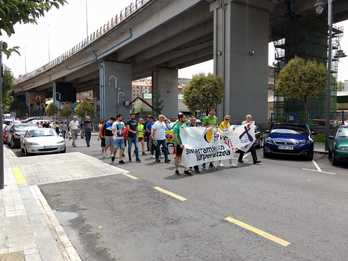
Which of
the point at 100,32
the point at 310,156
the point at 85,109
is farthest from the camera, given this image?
the point at 85,109

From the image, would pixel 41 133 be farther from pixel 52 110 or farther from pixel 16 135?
pixel 52 110

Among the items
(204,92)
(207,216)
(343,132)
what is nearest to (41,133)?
(204,92)

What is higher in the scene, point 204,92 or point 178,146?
point 204,92

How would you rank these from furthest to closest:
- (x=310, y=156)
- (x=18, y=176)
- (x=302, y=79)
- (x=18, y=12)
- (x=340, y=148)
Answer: (x=302, y=79) → (x=310, y=156) → (x=340, y=148) → (x=18, y=176) → (x=18, y=12)

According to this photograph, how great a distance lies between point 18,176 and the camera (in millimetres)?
10586

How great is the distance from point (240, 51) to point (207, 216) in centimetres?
2020

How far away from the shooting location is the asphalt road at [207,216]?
15.3 ft

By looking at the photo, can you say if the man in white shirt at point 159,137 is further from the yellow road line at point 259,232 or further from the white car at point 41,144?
the yellow road line at point 259,232

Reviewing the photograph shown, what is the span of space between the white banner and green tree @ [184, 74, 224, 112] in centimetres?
1118

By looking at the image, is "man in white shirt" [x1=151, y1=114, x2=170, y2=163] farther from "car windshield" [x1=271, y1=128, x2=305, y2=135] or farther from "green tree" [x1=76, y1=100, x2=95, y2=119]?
"green tree" [x1=76, y1=100, x2=95, y2=119]

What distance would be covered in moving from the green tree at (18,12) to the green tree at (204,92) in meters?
20.6

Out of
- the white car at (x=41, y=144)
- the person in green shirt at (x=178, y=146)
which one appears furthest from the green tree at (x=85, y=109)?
the person in green shirt at (x=178, y=146)

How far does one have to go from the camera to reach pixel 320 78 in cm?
2070

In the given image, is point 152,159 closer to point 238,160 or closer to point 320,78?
point 238,160
